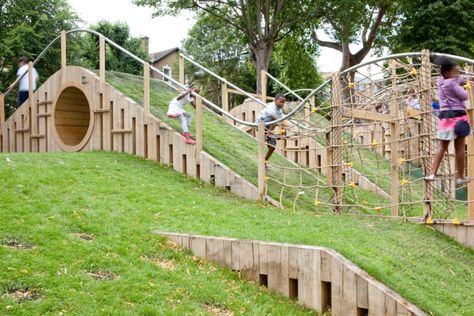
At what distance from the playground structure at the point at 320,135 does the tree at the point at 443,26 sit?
27.1 ft

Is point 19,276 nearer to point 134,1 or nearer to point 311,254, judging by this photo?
point 311,254

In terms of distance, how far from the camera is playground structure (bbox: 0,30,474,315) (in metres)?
5.82

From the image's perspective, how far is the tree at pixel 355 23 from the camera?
25.0 meters

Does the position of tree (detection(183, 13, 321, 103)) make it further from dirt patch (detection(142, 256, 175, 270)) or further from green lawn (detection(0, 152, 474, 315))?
dirt patch (detection(142, 256, 175, 270))

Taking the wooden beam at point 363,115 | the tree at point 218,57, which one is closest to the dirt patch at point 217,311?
the wooden beam at point 363,115

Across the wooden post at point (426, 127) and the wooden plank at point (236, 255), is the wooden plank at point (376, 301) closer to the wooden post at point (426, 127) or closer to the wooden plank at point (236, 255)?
the wooden plank at point (236, 255)

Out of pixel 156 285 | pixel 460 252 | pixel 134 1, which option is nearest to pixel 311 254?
pixel 156 285

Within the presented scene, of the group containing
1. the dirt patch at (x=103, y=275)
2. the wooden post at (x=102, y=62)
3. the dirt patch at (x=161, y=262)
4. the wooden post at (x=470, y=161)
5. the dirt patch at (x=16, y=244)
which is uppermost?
the wooden post at (x=102, y=62)

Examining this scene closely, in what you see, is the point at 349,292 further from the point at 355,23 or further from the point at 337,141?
the point at 355,23

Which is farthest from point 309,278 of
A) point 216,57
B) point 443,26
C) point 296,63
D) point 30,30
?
point 216,57

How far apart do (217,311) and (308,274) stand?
1003 millimetres

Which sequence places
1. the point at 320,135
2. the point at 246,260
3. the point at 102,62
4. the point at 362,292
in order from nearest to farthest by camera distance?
the point at 362,292
the point at 246,260
the point at 102,62
the point at 320,135

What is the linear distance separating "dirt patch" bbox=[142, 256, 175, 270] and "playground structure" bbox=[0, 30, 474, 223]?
361cm

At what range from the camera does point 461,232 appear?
796 cm
